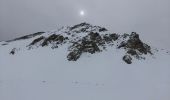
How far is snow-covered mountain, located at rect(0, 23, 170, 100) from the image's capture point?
30062 mm

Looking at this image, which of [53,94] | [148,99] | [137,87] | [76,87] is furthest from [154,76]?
[53,94]

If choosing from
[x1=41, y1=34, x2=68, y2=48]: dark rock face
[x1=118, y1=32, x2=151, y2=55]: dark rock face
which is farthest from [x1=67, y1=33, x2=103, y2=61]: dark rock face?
[x1=118, y1=32, x2=151, y2=55]: dark rock face

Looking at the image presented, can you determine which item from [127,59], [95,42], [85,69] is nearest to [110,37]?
[95,42]

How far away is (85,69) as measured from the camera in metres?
40.6

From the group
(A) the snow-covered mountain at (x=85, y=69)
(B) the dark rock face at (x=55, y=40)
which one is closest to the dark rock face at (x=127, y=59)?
(A) the snow-covered mountain at (x=85, y=69)

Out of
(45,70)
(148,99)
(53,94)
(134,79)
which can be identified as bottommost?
(148,99)

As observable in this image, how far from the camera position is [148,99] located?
28.4m

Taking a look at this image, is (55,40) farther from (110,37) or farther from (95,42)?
(110,37)

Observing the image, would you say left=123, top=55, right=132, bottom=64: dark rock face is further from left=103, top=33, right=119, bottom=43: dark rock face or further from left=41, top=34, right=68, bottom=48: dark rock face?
left=41, top=34, right=68, bottom=48: dark rock face

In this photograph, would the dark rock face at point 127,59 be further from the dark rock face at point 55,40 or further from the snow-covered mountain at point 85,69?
the dark rock face at point 55,40

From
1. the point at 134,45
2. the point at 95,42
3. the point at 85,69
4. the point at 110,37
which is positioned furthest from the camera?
the point at 110,37

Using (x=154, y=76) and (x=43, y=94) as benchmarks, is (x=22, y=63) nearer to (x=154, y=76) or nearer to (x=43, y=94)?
(x=43, y=94)

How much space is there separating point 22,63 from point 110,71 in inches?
648

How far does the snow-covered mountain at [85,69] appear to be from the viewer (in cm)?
3006
